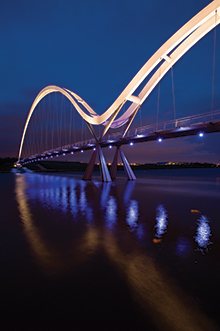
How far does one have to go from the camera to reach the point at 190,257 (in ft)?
14.0

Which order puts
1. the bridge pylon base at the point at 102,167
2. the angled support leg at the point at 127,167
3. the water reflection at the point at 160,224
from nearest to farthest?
the water reflection at the point at 160,224 → the bridge pylon base at the point at 102,167 → the angled support leg at the point at 127,167

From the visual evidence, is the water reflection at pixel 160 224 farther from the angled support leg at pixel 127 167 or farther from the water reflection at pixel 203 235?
the angled support leg at pixel 127 167

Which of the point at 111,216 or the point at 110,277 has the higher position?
the point at 110,277

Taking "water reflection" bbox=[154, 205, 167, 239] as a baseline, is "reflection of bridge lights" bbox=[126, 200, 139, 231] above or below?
below

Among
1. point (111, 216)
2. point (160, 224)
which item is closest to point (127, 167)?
point (111, 216)

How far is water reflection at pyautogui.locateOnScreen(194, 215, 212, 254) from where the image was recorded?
4.87m

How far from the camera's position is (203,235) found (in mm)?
5754

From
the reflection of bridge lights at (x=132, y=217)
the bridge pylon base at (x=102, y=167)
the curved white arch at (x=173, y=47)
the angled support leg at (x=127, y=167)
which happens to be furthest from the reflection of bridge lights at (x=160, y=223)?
the angled support leg at (x=127, y=167)

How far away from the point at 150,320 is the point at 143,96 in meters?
26.4

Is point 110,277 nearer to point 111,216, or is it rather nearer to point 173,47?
point 111,216

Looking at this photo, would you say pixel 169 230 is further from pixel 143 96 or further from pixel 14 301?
pixel 143 96

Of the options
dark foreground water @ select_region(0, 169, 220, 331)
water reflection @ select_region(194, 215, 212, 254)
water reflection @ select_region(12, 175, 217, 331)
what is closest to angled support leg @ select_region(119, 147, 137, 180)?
water reflection @ select_region(12, 175, 217, 331)

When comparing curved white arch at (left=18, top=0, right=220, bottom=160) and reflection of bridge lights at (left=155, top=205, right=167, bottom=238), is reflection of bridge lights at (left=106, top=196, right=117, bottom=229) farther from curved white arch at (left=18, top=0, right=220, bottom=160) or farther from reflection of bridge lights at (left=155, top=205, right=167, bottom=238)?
curved white arch at (left=18, top=0, right=220, bottom=160)

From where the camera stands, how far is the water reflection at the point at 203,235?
487 centimetres
